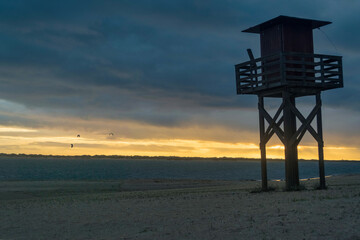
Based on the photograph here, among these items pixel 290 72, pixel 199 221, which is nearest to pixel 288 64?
pixel 290 72

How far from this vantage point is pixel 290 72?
67.5ft

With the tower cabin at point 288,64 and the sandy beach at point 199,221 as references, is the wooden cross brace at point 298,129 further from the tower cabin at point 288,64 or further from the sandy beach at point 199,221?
the sandy beach at point 199,221

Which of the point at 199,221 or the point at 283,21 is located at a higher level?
the point at 283,21

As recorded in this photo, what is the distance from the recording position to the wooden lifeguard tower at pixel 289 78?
1978cm

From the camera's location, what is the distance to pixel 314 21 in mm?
21016

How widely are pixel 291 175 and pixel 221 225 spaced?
10219 mm

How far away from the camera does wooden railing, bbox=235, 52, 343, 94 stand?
19.4 metres

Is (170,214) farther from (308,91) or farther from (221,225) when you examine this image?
(308,91)

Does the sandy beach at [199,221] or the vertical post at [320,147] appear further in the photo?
the vertical post at [320,147]

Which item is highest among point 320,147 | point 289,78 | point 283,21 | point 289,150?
point 283,21

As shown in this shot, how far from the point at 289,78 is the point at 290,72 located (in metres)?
1.33

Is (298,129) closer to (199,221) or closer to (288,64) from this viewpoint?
(288,64)

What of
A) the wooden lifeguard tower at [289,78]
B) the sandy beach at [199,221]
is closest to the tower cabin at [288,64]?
the wooden lifeguard tower at [289,78]

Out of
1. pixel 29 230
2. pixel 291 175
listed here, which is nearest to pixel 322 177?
pixel 291 175
